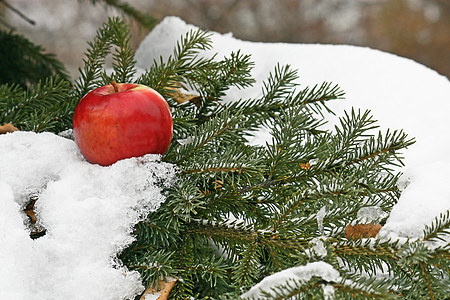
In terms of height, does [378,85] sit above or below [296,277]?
above

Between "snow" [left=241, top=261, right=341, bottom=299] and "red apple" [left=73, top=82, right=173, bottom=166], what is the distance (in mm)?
238

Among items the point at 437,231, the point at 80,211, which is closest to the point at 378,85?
the point at 437,231

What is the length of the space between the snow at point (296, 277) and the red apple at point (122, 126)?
24 centimetres

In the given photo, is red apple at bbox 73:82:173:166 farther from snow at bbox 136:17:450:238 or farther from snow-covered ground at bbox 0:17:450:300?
snow at bbox 136:17:450:238

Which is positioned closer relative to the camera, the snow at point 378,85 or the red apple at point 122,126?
the red apple at point 122,126

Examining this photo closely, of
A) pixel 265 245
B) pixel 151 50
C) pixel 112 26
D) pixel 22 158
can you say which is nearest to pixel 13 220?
pixel 22 158

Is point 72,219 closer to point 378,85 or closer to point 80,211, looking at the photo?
point 80,211

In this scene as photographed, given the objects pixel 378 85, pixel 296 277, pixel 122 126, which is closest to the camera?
pixel 296 277

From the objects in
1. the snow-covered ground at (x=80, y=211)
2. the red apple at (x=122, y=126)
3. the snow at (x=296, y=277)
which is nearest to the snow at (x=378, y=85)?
the snow-covered ground at (x=80, y=211)

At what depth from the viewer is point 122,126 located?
59 centimetres

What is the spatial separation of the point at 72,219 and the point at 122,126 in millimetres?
132

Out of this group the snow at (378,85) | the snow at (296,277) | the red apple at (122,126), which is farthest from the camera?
the snow at (378,85)

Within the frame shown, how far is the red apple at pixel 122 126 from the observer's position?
1.95 feet

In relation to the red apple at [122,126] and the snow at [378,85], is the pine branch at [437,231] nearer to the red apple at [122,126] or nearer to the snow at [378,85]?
the snow at [378,85]
